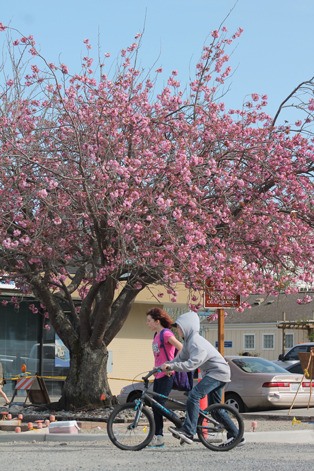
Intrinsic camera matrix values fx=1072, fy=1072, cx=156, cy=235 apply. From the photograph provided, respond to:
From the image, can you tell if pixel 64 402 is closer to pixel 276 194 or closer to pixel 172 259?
pixel 172 259

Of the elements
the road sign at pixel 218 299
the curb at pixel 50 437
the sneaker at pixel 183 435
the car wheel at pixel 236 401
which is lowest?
the curb at pixel 50 437

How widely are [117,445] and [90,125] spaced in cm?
739

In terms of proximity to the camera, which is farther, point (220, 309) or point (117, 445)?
point (220, 309)

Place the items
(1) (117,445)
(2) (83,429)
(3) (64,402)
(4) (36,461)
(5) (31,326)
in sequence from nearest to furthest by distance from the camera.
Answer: (4) (36,461)
(1) (117,445)
(2) (83,429)
(3) (64,402)
(5) (31,326)

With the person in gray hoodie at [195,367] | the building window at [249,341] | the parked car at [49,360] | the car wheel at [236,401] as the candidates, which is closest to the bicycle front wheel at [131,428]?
the person in gray hoodie at [195,367]

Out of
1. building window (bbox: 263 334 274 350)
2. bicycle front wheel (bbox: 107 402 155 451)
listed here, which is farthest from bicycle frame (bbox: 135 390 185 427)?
building window (bbox: 263 334 274 350)

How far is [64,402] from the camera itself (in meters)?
19.4

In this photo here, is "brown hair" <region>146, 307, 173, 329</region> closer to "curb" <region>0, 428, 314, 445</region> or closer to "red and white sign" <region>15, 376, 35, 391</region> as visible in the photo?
"curb" <region>0, 428, 314, 445</region>

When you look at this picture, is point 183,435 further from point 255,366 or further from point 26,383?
point 255,366

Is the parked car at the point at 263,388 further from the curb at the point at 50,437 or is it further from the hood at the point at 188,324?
the hood at the point at 188,324

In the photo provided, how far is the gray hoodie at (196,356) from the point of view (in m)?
12.8

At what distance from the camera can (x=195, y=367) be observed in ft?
41.9


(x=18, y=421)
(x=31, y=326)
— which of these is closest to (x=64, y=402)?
(x=18, y=421)

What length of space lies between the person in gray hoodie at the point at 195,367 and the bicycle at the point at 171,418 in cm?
9
